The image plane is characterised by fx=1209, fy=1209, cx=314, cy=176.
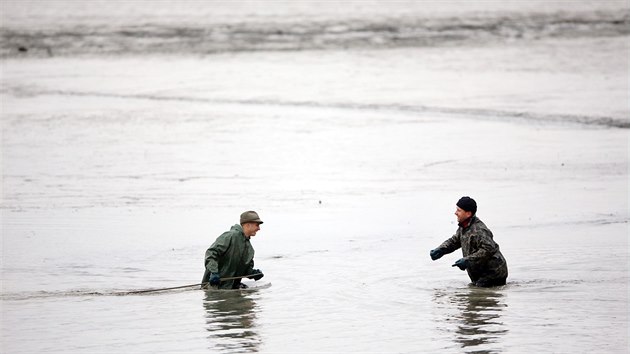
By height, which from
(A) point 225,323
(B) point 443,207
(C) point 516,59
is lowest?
(A) point 225,323

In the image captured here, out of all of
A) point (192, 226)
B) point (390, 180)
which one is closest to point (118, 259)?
point (192, 226)

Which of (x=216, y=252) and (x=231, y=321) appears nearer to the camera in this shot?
(x=231, y=321)

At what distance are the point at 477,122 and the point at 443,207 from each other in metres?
7.17

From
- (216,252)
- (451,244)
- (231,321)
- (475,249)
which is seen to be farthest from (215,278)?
(475,249)

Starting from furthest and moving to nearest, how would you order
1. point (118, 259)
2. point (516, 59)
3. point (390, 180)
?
point (516, 59) → point (390, 180) → point (118, 259)

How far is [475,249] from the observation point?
1175 centimetres

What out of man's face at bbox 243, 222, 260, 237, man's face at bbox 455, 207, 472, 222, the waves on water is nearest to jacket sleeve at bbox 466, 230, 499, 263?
man's face at bbox 455, 207, 472, 222

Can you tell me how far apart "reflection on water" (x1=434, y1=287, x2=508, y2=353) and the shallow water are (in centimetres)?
3

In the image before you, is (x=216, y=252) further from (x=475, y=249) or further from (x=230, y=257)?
(x=475, y=249)

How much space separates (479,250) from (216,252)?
8.33ft

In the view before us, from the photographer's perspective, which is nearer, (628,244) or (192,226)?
(628,244)

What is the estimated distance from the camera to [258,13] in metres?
33.9

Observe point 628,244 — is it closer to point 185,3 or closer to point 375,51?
point 375,51

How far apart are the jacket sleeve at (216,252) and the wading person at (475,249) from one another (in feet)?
6.44
